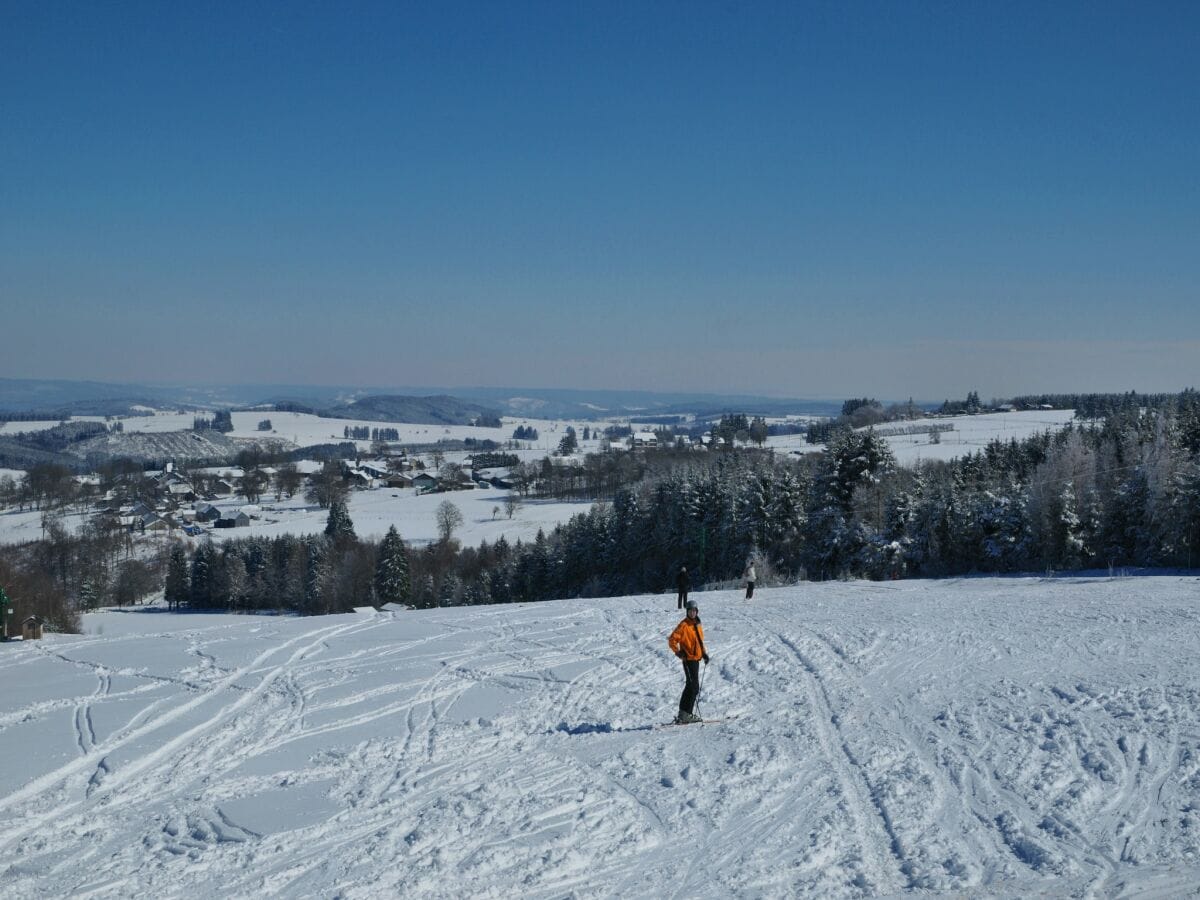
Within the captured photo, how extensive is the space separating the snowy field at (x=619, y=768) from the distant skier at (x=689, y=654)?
0.81 feet

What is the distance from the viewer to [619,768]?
380 inches

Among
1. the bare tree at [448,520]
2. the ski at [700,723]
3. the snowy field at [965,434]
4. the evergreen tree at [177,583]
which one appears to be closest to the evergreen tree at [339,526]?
the bare tree at [448,520]

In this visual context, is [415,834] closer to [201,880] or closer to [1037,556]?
[201,880]

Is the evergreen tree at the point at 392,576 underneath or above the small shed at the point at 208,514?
above

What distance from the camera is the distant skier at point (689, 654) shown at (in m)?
11.2

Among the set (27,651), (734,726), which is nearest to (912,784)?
(734,726)

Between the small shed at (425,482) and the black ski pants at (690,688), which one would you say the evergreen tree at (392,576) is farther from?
the small shed at (425,482)

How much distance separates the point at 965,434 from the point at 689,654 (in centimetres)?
10704

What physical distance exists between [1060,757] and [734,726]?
377 centimetres

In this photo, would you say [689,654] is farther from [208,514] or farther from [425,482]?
[425,482]

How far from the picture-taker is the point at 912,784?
28.6ft

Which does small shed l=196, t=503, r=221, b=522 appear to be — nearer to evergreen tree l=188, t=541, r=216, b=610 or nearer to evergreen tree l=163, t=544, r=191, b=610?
evergreen tree l=163, t=544, r=191, b=610

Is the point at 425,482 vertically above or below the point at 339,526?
above

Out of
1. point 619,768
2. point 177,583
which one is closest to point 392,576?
point 177,583
